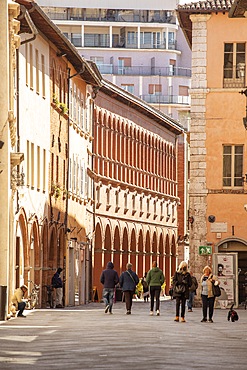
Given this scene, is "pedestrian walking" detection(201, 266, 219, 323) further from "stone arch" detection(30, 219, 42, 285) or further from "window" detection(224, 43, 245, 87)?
"window" detection(224, 43, 245, 87)

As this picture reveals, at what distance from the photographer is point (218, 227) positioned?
2069 inches

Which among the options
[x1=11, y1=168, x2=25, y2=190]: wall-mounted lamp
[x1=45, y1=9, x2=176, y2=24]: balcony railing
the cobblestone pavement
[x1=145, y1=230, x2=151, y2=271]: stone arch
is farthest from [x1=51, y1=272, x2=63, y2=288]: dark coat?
[x1=45, y1=9, x2=176, y2=24]: balcony railing

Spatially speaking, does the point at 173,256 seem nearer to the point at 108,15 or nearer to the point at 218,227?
the point at 108,15

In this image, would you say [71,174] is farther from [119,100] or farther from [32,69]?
[119,100]

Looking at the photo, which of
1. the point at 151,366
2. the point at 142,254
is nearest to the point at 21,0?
the point at 151,366

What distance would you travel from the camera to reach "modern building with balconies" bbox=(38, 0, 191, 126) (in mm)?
125438

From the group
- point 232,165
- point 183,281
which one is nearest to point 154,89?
point 232,165

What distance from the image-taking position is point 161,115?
90.6 m

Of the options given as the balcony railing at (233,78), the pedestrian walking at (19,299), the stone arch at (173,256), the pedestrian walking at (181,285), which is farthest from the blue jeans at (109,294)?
the stone arch at (173,256)

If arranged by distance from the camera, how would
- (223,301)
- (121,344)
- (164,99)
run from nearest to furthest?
1. (121,344)
2. (223,301)
3. (164,99)

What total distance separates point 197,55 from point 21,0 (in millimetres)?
10006

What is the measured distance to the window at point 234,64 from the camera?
53.0 metres

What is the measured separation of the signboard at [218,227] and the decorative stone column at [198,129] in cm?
28

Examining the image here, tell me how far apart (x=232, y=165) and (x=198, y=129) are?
1.83 metres
